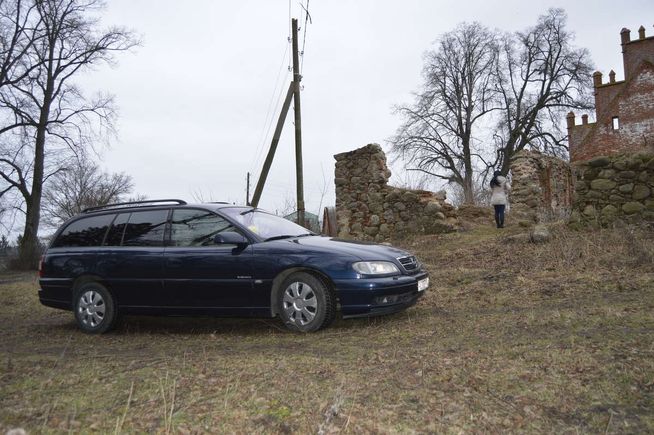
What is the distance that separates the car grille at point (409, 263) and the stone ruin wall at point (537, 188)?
29.9 feet

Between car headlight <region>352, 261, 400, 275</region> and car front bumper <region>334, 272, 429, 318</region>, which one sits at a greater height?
car headlight <region>352, 261, 400, 275</region>

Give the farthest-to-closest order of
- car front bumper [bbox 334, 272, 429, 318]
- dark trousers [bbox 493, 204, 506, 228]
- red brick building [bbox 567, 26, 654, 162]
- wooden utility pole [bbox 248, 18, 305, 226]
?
red brick building [bbox 567, 26, 654, 162] < wooden utility pole [bbox 248, 18, 305, 226] < dark trousers [bbox 493, 204, 506, 228] < car front bumper [bbox 334, 272, 429, 318]

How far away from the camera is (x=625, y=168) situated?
948 centimetres

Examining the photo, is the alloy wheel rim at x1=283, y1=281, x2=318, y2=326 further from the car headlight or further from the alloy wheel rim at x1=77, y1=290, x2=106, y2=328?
the alloy wheel rim at x1=77, y1=290, x2=106, y2=328

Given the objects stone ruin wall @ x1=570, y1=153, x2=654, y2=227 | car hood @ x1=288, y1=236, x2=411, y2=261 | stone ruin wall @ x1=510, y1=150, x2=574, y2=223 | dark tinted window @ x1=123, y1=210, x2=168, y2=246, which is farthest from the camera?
stone ruin wall @ x1=510, y1=150, x2=574, y2=223

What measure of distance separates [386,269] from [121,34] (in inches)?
828

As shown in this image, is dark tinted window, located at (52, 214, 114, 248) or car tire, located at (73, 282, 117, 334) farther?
dark tinted window, located at (52, 214, 114, 248)

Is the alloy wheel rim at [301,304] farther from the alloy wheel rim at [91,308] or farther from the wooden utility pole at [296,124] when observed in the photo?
the wooden utility pole at [296,124]

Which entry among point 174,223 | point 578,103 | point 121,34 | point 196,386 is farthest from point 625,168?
point 578,103

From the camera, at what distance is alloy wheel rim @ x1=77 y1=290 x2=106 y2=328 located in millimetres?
6215

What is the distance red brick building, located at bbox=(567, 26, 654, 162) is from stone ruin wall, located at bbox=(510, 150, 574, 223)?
1433 centimetres

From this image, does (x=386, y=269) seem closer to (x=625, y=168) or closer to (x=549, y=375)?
(x=549, y=375)

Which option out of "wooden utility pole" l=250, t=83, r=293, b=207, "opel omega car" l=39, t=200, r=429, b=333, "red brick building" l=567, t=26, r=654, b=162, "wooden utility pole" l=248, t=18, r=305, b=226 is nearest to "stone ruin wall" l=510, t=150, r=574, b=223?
"wooden utility pole" l=248, t=18, r=305, b=226

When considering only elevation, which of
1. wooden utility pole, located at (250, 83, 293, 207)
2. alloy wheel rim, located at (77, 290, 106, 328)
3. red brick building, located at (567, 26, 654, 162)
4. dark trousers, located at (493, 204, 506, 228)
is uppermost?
red brick building, located at (567, 26, 654, 162)
